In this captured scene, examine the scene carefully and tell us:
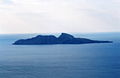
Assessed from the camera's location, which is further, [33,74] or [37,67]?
[37,67]

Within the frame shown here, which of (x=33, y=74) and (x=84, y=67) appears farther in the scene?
(x=84, y=67)

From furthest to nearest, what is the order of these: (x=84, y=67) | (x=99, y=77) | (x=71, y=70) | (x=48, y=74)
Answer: (x=84, y=67)
(x=71, y=70)
(x=48, y=74)
(x=99, y=77)

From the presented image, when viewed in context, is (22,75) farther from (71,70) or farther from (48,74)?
(71,70)

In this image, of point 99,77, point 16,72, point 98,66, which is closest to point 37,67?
point 16,72

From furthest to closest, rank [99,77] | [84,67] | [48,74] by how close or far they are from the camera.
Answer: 1. [84,67]
2. [48,74]
3. [99,77]

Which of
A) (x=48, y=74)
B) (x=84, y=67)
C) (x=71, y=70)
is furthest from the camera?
(x=84, y=67)

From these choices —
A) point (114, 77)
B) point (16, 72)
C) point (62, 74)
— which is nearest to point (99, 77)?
point (114, 77)

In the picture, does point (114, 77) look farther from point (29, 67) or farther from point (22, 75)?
point (29, 67)

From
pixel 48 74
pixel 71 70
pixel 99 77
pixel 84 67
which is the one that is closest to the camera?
pixel 99 77
